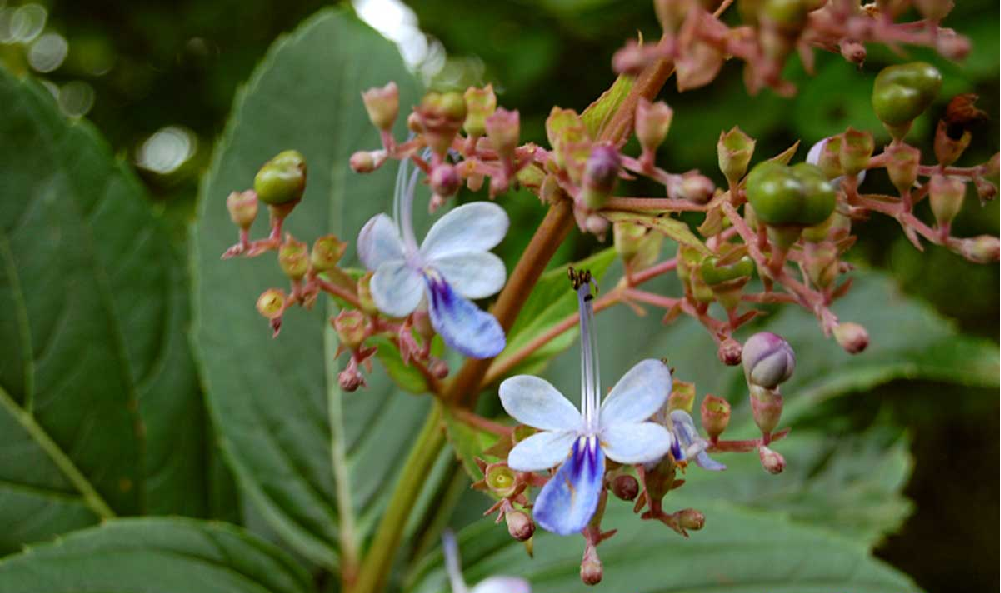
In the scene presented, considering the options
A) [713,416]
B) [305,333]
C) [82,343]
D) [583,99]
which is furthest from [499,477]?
[583,99]

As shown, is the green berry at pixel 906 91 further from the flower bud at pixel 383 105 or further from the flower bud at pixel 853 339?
the flower bud at pixel 383 105

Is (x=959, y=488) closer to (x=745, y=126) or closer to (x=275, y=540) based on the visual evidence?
(x=745, y=126)

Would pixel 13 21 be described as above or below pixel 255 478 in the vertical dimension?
above

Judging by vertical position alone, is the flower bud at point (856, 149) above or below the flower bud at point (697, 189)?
below

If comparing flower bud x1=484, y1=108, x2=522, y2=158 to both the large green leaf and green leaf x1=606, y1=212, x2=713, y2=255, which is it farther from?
the large green leaf

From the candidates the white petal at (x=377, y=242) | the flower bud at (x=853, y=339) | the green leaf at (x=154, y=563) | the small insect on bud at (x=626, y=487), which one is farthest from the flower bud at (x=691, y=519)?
the green leaf at (x=154, y=563)

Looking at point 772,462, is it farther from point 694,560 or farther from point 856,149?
point 694,560

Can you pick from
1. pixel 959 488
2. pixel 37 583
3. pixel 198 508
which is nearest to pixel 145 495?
pixel 198 508
